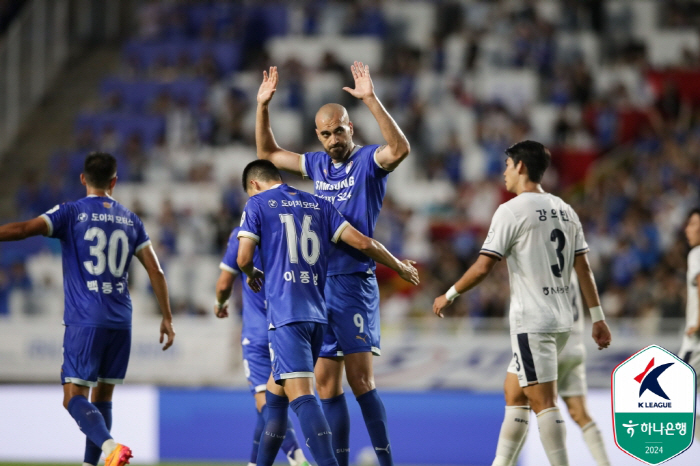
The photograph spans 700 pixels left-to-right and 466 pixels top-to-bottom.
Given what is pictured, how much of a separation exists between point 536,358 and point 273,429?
1.86 metres

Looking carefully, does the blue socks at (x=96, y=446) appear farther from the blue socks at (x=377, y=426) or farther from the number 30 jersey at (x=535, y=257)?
the number 30 jersey at (x=535, y=257)

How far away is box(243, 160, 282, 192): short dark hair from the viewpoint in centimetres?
678

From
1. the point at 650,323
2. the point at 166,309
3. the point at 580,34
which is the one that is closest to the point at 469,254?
the point at 650,323

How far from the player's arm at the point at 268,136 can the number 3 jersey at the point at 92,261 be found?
1272mm

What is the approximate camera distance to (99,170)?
23.8 ft

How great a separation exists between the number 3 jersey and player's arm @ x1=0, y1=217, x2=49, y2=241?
0.11 metres

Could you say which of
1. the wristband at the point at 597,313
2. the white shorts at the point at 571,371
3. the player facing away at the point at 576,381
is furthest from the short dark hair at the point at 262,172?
the white shorts at the point at 571,371

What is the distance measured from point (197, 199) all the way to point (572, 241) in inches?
460

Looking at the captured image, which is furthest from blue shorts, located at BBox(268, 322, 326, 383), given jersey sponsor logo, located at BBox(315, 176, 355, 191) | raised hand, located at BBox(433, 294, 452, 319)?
jersey sponsor logo, located at BBox(315, 176, 355, 191)

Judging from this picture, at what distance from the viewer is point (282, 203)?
6484mm

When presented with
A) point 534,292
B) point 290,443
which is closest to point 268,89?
point 534,292

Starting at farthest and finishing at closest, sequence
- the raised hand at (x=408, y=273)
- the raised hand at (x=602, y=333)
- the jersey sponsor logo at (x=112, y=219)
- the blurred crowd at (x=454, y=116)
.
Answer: the blurred crowd at (x=454, y=116) < the jersey sponsor logo at (x=112, y=219) < the raised hand at (x=602, y=333) < the raised hand at (x=408, y=273)

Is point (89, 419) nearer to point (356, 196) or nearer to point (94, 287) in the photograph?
point (94, 287)

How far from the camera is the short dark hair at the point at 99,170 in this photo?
286 inches
